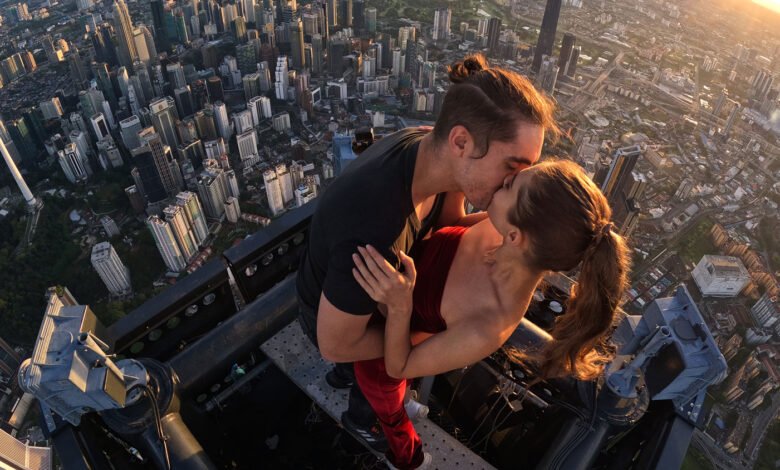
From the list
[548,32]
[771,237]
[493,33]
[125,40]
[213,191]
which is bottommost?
[771,237]

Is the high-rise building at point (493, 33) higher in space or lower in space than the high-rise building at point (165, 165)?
higher

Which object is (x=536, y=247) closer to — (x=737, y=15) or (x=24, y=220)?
(x=24, y=220)

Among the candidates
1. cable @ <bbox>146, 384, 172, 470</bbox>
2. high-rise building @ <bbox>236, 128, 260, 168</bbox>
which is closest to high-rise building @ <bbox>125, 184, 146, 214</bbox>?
high-rise building @ <bbox>236, 128, 260, 168</bbox>

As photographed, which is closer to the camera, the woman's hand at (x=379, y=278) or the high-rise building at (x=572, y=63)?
the woman's hand at (x=379, y=278)

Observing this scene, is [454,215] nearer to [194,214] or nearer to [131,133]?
[194,214]

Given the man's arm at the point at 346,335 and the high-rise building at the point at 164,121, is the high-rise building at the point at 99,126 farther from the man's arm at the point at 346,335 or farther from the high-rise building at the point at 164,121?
the man's arm at the point at 346,335

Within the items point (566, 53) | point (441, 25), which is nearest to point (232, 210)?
point (566, 53)

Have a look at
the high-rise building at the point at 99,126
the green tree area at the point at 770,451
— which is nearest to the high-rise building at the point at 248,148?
the high-rise building at the point at 99,126
